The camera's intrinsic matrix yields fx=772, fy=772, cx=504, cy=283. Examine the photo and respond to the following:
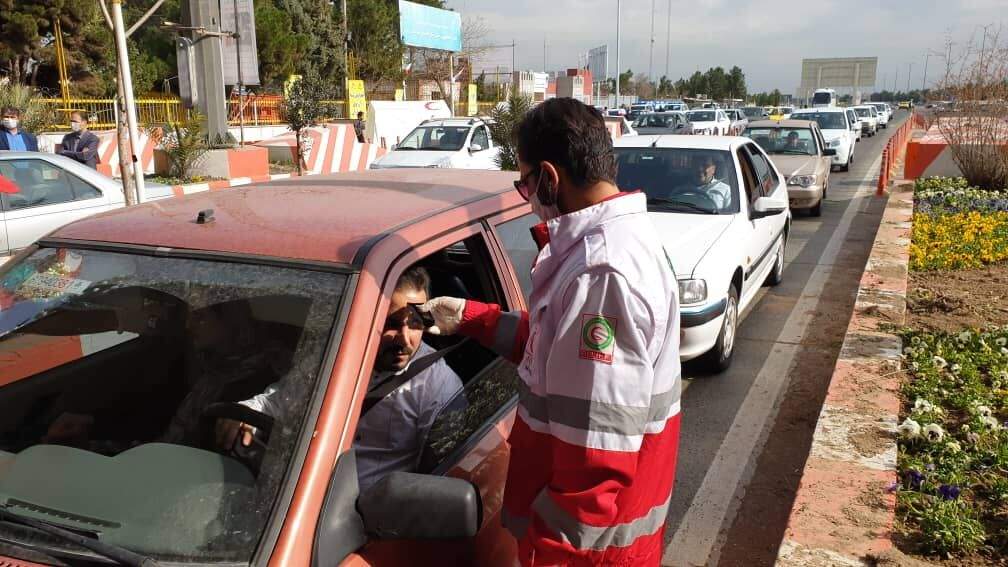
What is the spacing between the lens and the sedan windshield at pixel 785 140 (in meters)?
13.9

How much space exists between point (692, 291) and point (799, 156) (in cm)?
967

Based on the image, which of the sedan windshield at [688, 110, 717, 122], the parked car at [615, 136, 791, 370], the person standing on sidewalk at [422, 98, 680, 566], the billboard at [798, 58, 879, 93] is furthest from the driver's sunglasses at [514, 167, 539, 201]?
the billboard at [798, 58, 879, 93]

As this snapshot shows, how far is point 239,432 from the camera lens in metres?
1.85

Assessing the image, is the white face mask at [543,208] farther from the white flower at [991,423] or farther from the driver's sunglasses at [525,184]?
the white flower at [991,423]

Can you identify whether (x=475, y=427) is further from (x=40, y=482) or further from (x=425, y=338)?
(x=40, y=482)

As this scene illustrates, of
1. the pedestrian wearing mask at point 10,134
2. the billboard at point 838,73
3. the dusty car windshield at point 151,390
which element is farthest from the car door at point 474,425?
the billboard at point 838,73

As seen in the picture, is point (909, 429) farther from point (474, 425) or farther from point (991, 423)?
Result: point (474, 425)

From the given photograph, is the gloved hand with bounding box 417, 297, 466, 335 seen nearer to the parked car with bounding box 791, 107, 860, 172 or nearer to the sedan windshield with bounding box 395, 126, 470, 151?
the sedan windshield with bounding box 395, 126, 470, 151

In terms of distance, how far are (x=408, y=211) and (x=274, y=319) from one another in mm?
556

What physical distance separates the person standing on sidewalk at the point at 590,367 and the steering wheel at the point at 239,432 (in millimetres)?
580

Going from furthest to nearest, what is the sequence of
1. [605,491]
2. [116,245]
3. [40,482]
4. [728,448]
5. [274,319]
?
[728,448] → [116,245] → [274,319] → [40,482] → [605,491]

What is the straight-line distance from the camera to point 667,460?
6.15 ft

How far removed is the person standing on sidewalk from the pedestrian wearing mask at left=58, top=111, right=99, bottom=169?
11.5m

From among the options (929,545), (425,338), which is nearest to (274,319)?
(425,338)
